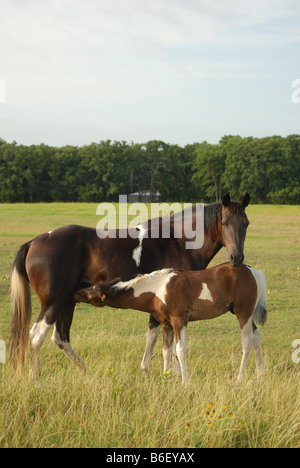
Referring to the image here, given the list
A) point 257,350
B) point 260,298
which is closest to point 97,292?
point 260,298

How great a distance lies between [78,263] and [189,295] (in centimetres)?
148

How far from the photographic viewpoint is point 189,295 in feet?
18.8

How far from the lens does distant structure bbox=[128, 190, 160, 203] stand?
2753 inches

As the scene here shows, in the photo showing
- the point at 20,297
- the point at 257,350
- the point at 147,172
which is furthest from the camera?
the point at 147,172

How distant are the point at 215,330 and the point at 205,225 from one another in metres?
3.55

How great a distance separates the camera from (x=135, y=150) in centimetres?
7812

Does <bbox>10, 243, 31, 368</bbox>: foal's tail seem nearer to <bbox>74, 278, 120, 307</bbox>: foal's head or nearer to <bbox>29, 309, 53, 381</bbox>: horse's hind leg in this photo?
<bbox>29, 309, 53, 381</bbox>: horse's hind leg

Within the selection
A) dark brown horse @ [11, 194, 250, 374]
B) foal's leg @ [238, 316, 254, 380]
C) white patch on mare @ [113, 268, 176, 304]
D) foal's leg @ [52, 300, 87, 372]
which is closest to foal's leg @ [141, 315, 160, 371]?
dark brown horse @ [11, 194, 250, 374]

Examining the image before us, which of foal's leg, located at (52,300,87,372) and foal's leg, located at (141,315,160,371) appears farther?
foal's leg, located at (52,300,87,372)

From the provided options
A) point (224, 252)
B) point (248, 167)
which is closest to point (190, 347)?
point (224, 252)

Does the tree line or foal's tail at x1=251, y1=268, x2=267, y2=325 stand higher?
the tree line

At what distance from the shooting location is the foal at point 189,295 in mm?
5676

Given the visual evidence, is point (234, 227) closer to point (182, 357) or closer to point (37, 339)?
point (182, 357)
